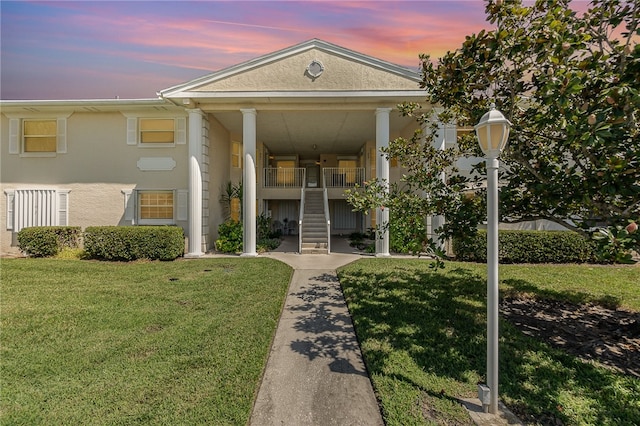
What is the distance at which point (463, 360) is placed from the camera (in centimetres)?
329

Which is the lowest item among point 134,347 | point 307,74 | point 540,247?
point 134,347

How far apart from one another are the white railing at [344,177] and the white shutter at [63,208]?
1087 cm

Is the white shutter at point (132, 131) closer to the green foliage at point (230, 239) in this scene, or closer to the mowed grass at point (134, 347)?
the green foliage at point (230, 239)

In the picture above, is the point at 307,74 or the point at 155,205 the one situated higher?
the point at 307,74

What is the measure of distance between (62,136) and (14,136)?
1.85m

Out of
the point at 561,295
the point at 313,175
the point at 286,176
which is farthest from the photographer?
the point at 313,175

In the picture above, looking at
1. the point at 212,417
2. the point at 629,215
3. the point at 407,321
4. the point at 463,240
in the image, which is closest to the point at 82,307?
the point at 212,417

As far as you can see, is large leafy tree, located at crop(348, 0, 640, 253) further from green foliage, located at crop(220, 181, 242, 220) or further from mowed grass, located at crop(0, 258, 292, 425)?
green foliage, located at crop(220, 181, 242, 220)

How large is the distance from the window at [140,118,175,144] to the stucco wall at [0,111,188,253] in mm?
360

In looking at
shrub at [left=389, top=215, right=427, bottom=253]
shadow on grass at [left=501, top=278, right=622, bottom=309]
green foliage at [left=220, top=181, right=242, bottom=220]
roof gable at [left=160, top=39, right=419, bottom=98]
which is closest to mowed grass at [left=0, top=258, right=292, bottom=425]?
shrub at [left=389, top=215, right=427, bottom=253]

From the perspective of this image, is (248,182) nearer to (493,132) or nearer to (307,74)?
(307,74)

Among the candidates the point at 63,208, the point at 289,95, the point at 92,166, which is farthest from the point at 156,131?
the point at 289,95

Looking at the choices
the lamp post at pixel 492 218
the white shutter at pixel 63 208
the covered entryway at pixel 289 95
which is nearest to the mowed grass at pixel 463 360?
the lamp post at pixel 492 218

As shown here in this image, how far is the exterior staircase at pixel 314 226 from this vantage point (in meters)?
10.6
